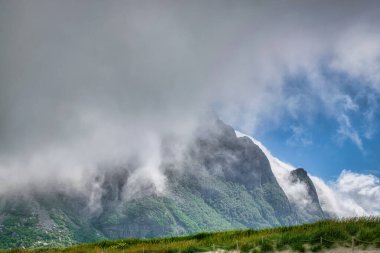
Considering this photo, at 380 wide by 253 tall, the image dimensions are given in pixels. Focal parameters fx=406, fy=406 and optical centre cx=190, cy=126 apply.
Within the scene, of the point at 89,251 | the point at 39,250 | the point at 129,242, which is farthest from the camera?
the point at 129,242

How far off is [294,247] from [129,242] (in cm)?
2618

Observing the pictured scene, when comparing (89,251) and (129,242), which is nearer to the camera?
(89,251)

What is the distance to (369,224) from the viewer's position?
3806cm

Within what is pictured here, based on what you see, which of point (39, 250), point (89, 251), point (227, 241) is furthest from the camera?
point (39, 250)

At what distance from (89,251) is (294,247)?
78.0 feet

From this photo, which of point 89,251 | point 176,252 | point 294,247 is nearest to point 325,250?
point 294,247

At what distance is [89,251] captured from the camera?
47.1 meters

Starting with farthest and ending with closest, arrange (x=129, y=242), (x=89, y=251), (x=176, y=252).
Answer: (x=129, y=242)
(x=89, y=251)
(x=176, y=252)

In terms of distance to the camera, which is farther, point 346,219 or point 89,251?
point 89,251

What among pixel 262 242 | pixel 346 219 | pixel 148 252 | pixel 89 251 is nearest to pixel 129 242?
pixel 89 251

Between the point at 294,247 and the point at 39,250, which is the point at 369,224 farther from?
the point at 39,250

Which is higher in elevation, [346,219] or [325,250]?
[346,219]

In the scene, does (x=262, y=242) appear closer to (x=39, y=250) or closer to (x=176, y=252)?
(x=176, y=252)

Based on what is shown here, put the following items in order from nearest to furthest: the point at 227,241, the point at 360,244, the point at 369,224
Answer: the point at 360,244, the point at 369,224, the point at 227,241
